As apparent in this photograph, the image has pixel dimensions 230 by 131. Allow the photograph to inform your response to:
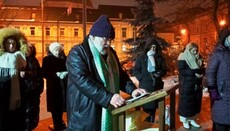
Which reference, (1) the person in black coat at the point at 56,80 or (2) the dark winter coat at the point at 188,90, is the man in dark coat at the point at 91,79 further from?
(2) the dark winter coat at the point at 188,90

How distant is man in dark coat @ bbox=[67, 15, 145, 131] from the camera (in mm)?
3543

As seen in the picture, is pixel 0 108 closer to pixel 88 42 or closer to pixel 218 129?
pixel 88 42

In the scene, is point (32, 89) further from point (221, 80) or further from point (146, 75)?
Result: point (221, 80)

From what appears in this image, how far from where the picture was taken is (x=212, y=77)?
5.39 metres

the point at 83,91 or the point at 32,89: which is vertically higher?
the point at 83,91

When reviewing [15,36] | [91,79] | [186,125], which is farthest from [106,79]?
[186,125]

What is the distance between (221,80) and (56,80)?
144 inches

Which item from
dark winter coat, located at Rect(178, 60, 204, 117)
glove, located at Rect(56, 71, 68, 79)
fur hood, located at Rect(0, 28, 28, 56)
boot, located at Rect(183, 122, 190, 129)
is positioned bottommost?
boot, located at Rect(183, 122, 190, 129)

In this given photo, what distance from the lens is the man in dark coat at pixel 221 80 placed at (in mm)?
5336

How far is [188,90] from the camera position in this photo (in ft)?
26.0

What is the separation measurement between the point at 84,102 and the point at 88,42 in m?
0.57

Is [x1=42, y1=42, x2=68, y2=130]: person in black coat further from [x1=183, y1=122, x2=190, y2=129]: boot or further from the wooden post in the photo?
the wooden post

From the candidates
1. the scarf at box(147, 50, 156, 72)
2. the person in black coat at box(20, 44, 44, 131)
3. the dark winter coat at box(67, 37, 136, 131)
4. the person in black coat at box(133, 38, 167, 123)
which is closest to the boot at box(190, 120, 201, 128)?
the person in black coat at box(133, 38, 167, 123)

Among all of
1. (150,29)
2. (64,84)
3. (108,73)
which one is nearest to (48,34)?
(150,29)
